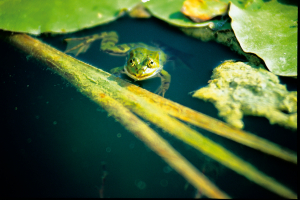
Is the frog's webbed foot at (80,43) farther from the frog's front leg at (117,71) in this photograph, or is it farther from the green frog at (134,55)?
the frog's front leg at (117,71)

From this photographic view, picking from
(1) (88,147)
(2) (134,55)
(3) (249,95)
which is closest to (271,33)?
(3) (249,95)

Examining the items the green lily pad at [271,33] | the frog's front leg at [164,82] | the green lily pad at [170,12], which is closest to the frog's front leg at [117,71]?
the frog's front leg at [164,82]

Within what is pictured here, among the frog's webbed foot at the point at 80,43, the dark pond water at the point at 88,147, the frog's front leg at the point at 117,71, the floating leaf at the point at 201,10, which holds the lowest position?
the dark pond water at the point at 88,147

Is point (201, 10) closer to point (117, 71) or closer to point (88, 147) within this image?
point (117, 71)

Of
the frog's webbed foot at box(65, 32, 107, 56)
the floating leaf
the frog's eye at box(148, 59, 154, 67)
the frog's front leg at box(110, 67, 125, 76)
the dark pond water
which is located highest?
the floating leaf

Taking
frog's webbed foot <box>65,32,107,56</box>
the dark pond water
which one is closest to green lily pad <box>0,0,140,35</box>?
frog's webbed foot <box>65,32,107,56</box>

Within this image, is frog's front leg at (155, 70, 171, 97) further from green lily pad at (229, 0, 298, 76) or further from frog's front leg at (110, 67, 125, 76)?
green lily pad at (229, 0, 298, 76)
